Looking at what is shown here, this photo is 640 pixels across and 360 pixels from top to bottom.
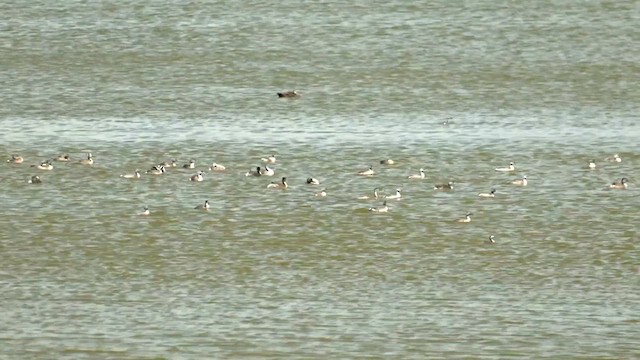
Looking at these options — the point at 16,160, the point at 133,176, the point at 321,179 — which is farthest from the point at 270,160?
the point at 16,160

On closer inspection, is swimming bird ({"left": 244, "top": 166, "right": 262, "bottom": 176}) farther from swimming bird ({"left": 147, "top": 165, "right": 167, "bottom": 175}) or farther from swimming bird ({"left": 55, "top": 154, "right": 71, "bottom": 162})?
swimming bird ({"left": 55, "top": 154, "right": 71, "bottom": 162})

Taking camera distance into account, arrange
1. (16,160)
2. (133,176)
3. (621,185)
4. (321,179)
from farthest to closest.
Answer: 1. (16,160)
2. (133,176)
3. (321,179)
4. (621,185)

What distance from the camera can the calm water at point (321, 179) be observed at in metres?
17.7

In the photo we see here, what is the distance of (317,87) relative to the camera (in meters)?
30.1

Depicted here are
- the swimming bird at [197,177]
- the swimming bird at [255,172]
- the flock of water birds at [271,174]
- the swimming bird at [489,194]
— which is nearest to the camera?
the flock of water birds at [271,174]

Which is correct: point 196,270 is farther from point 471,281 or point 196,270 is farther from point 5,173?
point 5,173

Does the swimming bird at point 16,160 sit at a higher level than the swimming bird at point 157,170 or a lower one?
higher

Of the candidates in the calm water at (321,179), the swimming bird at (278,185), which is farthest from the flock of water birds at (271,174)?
the calm water at (321,179)

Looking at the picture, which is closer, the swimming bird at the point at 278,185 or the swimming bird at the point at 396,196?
the swimming bird at the point at 396,196

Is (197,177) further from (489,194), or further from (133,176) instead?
(489,194)

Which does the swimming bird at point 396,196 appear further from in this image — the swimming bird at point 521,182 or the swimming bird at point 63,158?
the swimming bird at point 63,158

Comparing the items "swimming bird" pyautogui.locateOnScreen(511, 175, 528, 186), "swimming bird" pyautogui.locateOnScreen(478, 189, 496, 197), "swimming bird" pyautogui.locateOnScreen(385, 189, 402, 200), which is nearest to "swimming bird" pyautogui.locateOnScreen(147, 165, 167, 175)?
"swimming bird" pyautogui.locateOnScreen(385, 189, 402, 200)

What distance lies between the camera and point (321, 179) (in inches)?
945

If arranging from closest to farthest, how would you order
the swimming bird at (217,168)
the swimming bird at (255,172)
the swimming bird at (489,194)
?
the swimming bird at (489,194) < the swimming bird at (255,172) < the swimming bird at (217,168)
